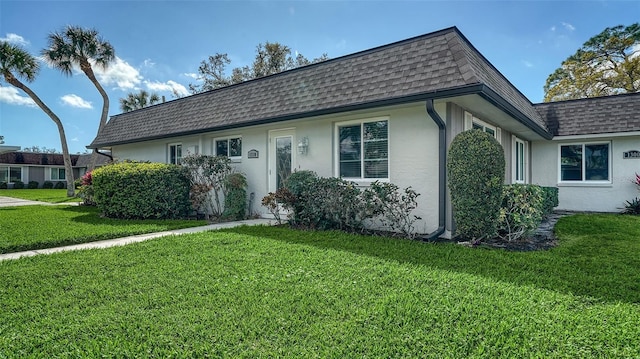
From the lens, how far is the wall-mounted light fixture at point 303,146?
8383 millimetres

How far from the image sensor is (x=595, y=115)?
10.9 m

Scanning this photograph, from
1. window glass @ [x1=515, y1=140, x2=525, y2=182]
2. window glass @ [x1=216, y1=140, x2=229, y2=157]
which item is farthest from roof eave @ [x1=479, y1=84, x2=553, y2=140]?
window glass @ [x1=216, y1=140, x2=229, y2=157]

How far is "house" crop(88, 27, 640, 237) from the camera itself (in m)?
6.41

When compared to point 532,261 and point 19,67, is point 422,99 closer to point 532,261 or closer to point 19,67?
point 532,261

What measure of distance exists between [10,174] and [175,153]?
32284mm

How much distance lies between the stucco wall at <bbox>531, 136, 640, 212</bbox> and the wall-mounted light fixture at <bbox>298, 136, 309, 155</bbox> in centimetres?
912

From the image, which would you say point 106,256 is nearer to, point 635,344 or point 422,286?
point 422,286

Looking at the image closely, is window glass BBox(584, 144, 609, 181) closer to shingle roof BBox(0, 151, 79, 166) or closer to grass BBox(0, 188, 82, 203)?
grass BBox(0, 188, 82, 203)

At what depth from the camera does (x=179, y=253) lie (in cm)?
513

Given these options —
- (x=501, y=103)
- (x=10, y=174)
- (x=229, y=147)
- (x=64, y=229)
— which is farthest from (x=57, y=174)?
(x=501, y=103)

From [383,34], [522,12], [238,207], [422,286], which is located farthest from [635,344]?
[383,34]

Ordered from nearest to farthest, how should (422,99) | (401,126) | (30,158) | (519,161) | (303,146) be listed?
(422,99) < (401,126) < (303,146) < (519,161) < (30,158)

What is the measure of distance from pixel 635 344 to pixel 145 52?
66.5ft

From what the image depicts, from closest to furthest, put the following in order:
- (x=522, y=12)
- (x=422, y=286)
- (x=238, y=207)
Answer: (x=422, y=286) < (x=238, y=207) < (x=522, y=12)
